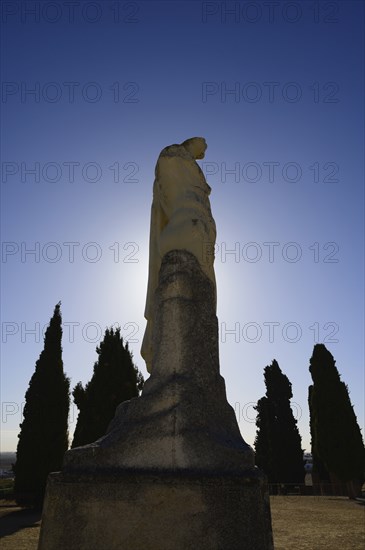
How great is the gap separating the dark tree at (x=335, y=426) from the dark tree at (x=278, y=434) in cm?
591

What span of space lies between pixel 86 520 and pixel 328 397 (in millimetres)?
23919

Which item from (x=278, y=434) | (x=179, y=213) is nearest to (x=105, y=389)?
(x=278, y=434)

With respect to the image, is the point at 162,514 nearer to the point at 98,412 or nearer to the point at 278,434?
the point at 98,412

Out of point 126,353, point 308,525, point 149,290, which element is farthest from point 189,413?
point 126,353

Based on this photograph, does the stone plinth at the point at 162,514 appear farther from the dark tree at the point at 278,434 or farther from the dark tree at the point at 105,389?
the dark tree at the point at 278,434

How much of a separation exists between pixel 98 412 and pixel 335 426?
12.7 meters

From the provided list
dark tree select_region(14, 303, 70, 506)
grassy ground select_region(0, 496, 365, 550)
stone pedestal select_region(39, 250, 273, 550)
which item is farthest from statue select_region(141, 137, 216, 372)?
dark tree select_region(14, 303, 70, 506)

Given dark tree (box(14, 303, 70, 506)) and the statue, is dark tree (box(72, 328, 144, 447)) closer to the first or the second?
dark tree (box(14, 303, 70, 506))

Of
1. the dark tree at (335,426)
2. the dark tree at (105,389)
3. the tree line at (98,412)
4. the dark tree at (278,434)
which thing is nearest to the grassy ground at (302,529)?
the tree line at (98,412)

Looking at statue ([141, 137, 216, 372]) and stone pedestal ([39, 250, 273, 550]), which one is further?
statue ([141, 137, 216, 372])

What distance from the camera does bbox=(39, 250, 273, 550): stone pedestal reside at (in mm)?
2480

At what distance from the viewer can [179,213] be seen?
391 cm

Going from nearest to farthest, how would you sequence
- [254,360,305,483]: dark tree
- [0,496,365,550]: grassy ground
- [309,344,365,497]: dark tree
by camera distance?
[0,496,365,550]: grassy ground
[309,344,365,497]: dark tree
[254,360,305,483]: dark tree

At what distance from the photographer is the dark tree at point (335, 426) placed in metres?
22.3
